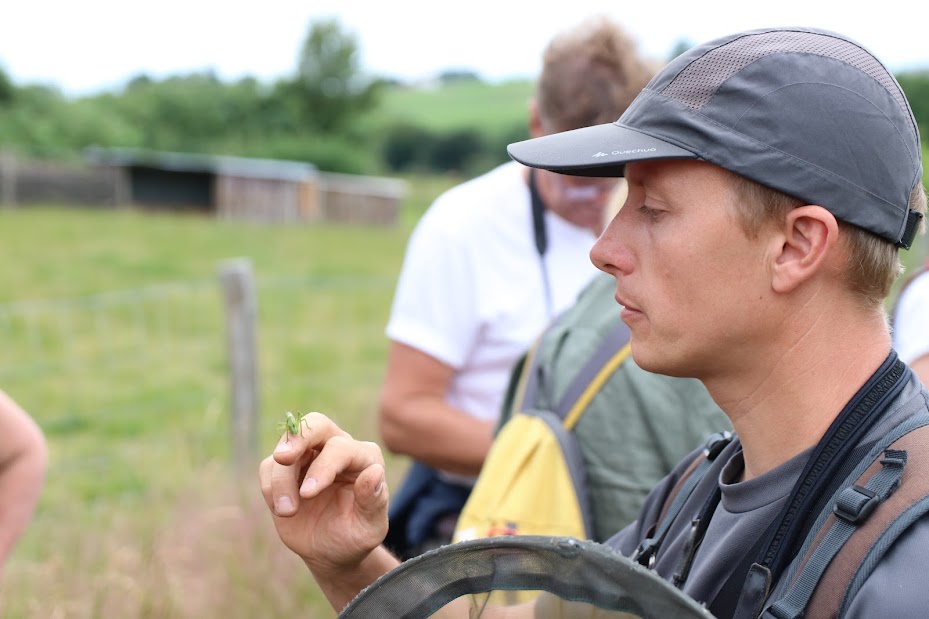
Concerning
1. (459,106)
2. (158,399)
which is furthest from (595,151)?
(459,106)

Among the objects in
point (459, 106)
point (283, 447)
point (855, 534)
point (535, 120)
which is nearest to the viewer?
point (855, 534)

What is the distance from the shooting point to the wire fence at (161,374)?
312 inches

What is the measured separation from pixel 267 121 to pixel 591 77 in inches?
1921

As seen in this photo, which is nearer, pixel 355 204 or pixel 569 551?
pixel 569 551

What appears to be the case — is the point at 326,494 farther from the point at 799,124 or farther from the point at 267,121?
the point at 267,121

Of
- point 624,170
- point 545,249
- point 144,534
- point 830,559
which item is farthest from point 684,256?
point 144,534

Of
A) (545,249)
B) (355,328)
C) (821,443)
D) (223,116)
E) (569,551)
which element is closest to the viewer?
Answer: (569,551)

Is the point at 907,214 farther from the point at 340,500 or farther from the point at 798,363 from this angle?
the point at 340,500

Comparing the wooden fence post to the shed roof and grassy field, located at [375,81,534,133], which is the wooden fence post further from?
grassy field, located at [375,81,534,133]

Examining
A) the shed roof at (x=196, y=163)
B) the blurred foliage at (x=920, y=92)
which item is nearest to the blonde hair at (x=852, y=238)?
the blurred foliage at (x=920, y=92)

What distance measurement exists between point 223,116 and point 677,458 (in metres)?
47.6

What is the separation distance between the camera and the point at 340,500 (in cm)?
183

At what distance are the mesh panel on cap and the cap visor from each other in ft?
0.25

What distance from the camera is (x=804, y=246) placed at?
1.47m
